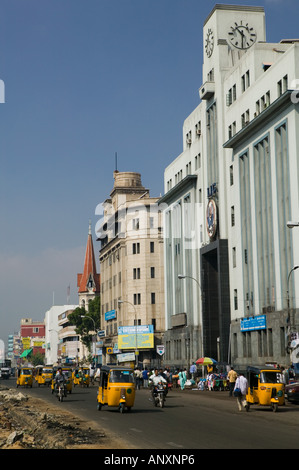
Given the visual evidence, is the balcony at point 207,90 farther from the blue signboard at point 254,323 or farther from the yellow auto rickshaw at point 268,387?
the yellow auto rickshaw at point 268,387

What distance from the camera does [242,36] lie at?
7050 cm

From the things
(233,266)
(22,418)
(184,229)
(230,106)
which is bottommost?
(22,418)

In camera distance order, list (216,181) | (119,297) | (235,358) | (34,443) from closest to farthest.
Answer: (34,443), (235,358), (216,181), (119,297)

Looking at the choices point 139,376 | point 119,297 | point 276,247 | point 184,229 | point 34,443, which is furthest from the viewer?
point 119,297

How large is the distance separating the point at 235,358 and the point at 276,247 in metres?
14.1

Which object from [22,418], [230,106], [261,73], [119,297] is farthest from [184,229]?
[22,418]

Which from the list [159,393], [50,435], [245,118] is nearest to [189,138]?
[245,118]

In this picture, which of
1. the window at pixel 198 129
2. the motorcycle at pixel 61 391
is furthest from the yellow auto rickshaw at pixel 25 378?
the window at pixel 198 129

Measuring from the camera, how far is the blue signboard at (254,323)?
5712cm

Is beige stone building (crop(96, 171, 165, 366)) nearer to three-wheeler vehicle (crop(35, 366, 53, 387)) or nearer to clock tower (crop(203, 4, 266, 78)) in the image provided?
three-wheeler vehicle (crop(35, 366, 53, 387))

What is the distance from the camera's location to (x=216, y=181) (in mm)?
70188

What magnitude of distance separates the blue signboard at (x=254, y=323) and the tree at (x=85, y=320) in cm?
8194

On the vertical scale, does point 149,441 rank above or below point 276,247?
below

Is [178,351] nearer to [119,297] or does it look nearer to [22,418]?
[119,297]
